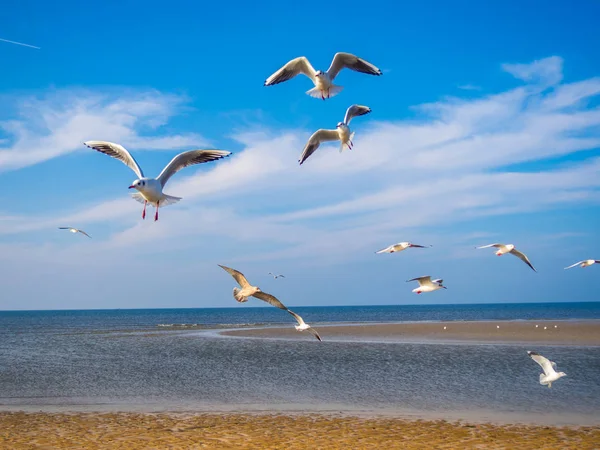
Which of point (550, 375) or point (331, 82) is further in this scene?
point (331, 82)

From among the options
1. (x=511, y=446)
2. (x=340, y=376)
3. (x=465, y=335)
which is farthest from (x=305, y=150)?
(x=465, y=335)

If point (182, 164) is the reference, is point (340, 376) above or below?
below

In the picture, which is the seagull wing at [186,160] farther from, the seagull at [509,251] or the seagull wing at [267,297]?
the seagull at [509,251]

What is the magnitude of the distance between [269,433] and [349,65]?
849 centimetres

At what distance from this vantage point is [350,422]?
14523mm

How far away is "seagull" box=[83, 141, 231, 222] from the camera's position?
1065 cm

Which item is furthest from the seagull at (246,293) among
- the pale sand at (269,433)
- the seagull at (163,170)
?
the pale sand at (269,433)

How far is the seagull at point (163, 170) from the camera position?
10.6 m

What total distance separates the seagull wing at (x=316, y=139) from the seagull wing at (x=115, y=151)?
3.82 meters

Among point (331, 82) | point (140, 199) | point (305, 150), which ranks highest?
point (331, 82)

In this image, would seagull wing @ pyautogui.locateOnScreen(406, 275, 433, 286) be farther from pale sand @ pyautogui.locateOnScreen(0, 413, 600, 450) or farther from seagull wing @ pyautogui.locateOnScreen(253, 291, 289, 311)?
seagull wing @ pyautogui.locateOnScreen(253, 291, 289, 311)

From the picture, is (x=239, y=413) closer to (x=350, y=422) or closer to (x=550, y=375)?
(x=350, y=422)

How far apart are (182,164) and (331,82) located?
171 inches

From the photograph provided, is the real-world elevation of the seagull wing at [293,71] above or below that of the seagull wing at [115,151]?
above
